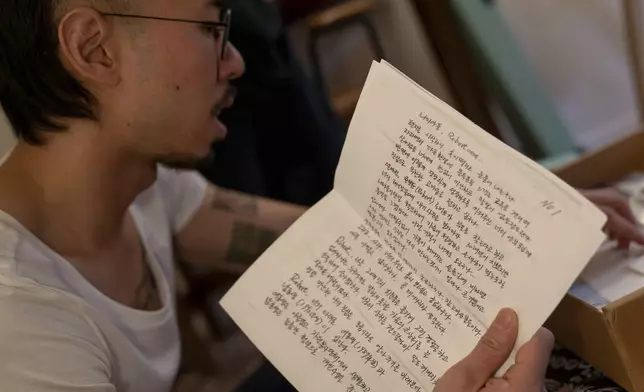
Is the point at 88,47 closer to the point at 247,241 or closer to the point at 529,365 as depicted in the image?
the point at 247,241

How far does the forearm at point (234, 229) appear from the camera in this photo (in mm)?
1050

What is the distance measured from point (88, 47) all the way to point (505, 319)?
0.53 m

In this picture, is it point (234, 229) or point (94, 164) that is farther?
point (234, 229)

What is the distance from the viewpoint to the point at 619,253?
30.7 inches

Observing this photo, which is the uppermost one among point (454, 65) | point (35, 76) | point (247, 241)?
point (35, 76)

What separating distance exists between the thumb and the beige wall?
4.78 ft

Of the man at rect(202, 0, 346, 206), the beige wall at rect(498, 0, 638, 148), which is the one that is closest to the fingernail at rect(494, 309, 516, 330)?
the man at rect(202, 0, 346, 206)

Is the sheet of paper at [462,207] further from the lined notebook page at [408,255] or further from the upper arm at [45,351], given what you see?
the upper arm at [45,351]

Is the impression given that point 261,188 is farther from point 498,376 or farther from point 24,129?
point 498,376

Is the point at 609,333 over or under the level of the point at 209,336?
over

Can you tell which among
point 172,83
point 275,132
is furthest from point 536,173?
point 275,132

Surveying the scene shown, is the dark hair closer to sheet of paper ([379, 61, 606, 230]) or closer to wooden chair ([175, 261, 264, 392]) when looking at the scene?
sheet of paper ([379, 61, 606, 230])

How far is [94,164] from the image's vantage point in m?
0.87

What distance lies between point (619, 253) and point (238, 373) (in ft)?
3.18
